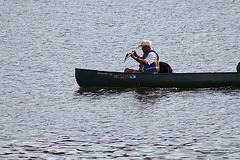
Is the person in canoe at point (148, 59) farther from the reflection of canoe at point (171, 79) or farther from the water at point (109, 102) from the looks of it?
the water at point (109, 102)

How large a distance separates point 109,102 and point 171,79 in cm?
239

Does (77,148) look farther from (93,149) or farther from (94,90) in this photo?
(94,90)

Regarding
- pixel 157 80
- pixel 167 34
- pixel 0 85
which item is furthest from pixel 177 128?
pixel 167 34

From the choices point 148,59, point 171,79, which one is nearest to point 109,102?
point 148,59

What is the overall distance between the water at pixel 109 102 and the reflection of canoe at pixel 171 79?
0.20m

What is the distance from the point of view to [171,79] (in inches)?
630

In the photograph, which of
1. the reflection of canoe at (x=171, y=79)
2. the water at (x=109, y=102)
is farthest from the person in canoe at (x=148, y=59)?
the water at (x=109, y=102)

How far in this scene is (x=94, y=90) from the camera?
16.5m

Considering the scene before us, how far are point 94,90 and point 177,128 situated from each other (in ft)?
18.3

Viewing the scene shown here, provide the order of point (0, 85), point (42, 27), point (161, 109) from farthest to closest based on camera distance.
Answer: point (42, 27), point (0, 85), point (161, 109)

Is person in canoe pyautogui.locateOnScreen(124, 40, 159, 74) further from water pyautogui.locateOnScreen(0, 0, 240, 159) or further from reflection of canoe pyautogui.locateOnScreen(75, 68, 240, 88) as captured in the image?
water pyautogui.locateOnScreen(0, 0, 240, 159)

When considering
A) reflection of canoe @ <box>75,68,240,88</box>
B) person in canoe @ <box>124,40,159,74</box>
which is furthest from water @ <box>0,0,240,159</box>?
person in canoe @ <box>124,40,159,74</box>

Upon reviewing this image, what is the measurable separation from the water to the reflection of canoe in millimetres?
199

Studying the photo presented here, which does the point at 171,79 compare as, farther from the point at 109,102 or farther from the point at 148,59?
the point at 109,102
